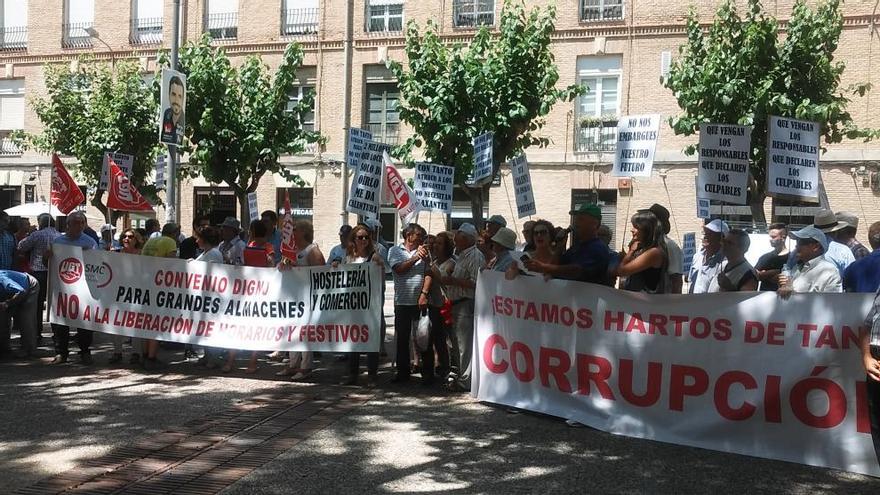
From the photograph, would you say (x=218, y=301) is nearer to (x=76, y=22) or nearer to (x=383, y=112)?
(x=383, y=112)

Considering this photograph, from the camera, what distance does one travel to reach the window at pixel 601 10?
25594 mm

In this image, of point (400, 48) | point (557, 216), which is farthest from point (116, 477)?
point (400, 48)

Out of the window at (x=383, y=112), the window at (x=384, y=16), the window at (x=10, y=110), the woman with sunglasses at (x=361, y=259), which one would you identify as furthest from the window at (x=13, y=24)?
the woman with sunglasses at (x=361, y=259)

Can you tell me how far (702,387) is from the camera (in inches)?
273

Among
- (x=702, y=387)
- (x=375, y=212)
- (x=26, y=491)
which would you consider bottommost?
(x=26, y=491)

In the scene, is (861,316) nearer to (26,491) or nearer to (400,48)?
(26,491)

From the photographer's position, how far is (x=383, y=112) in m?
27.7

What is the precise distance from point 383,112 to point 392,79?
3.35ft

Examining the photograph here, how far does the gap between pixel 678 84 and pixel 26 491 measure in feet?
54.1

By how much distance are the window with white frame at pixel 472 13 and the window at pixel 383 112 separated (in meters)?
2.72

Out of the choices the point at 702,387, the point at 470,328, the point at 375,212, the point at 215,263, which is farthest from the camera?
the point at 375,212

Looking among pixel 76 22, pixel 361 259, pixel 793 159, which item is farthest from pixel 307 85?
pixel 793 159

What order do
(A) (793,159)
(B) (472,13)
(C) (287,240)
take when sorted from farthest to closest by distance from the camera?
(B) (472,13), (C) (287,240), (A) (793,159)

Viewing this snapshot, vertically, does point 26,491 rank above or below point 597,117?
below
